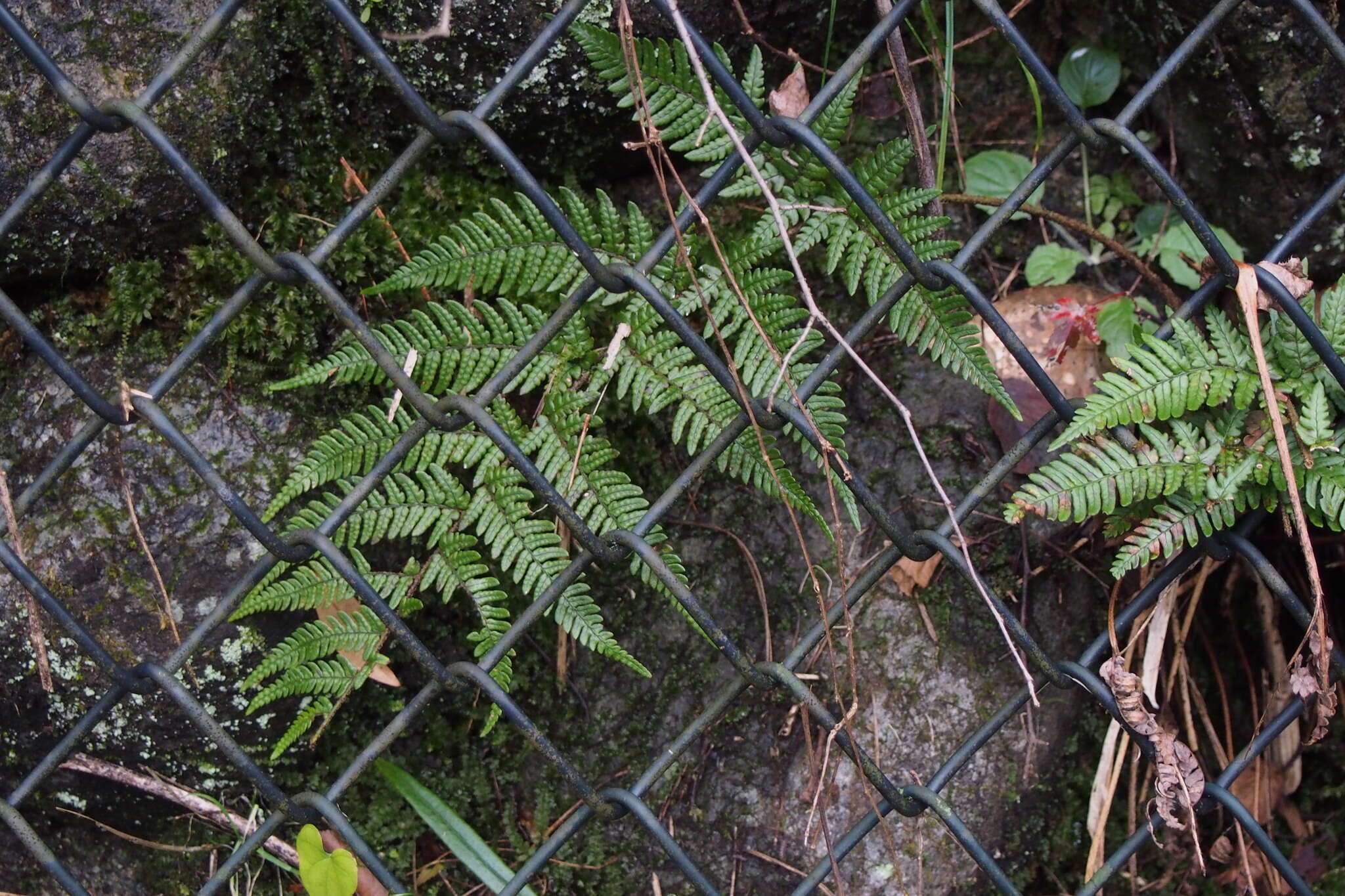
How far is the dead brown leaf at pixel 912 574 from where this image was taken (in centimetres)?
245

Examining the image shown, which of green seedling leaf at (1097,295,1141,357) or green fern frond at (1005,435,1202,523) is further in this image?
green seedling leaf at (1097,295,1141,357)

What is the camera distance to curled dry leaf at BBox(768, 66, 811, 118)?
7.76ft

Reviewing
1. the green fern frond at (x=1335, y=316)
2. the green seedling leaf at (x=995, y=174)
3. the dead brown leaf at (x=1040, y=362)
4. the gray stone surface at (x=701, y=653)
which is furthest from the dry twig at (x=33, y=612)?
the green fern frond at (x=1335, y=316)

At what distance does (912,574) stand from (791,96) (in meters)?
1.15

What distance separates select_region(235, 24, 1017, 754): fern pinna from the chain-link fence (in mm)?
192

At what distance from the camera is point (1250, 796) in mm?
2543

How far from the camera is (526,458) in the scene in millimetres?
1870

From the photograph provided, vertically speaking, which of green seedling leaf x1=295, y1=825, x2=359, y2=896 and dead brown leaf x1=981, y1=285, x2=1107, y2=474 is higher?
dead brown leaf x1=981, y1=285, x2=1107, y2=474

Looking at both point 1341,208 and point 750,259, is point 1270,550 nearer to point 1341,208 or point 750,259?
point 1341,208

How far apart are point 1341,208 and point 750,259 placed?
1.33 meters

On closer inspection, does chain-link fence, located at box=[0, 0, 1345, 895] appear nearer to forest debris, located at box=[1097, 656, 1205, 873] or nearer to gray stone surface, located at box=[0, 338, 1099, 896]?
forest debris, located at box=[1097, 656, 1205, 873]

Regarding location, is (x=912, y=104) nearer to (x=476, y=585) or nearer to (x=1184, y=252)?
(x=1184, y=252)

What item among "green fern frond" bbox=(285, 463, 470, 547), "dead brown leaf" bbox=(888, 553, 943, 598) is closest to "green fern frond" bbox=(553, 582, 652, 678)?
"green fern frond" bbox=(285, 463, 470, 547)

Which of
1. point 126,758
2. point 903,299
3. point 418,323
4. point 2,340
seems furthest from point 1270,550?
point 2,340
